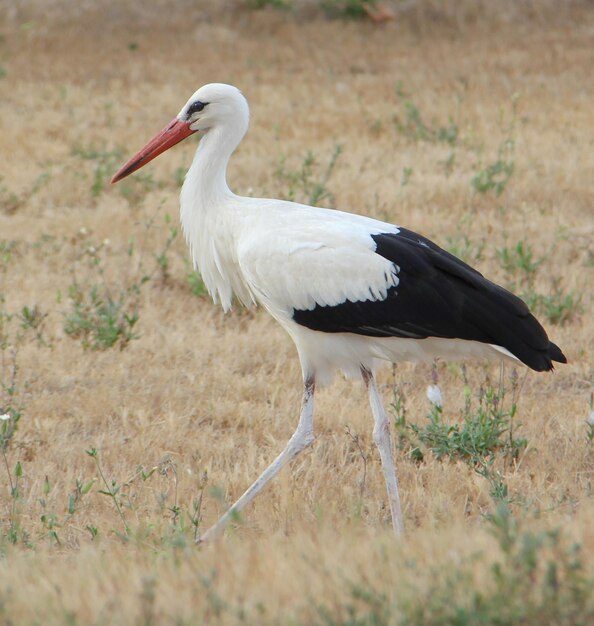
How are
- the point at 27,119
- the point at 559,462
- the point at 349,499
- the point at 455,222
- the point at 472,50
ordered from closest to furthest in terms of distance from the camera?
the point at 349,499 → the point at 559,462 → the point at 455,222 → the point at 27,119 → the point at 472,50

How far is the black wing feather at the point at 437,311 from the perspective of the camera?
458cm

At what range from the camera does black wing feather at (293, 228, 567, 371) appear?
15.0 feet

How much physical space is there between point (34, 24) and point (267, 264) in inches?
472

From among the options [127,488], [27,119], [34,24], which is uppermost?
[34,24]

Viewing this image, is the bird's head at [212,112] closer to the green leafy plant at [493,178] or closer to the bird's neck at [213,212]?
the bird's neck at [213,212]

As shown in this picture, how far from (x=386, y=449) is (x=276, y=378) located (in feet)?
4.81

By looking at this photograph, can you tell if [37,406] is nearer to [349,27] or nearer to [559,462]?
[559,462]

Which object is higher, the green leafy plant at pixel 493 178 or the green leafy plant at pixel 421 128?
the green leafy plant at pixel 421 128

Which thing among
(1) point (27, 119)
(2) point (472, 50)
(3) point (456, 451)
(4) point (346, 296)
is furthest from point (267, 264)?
(2) point (472, 50)

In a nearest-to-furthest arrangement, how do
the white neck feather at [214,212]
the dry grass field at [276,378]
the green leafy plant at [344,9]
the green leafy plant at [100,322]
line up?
the dry grass field at [276,378] → the white neck feather at [214,212] → the green leafy plant at [100,322] → the green leafy plant at [344,9]

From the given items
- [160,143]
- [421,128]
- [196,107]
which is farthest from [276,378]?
[421,128]

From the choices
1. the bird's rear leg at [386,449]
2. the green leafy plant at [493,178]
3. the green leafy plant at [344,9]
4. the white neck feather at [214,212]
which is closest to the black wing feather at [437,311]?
the bird's rear leg at [386,449]

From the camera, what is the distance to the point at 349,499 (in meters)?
4.52

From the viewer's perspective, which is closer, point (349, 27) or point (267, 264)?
point (267, 264)
